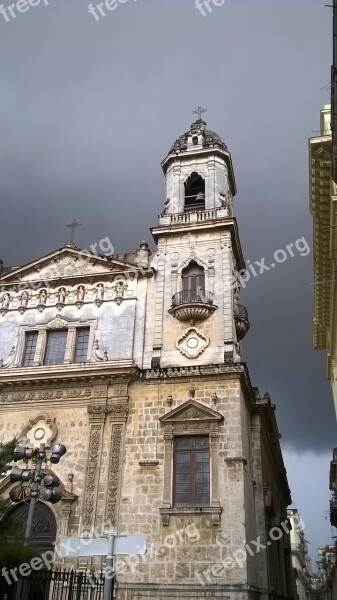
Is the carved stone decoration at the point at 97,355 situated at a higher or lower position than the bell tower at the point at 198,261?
lower

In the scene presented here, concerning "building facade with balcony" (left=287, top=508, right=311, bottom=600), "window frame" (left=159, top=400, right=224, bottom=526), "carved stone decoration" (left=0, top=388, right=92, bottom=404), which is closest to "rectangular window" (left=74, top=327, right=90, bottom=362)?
"carved stone decoration" (left=0, top=388, right=92, bottom=404)

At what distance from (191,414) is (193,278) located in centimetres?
605

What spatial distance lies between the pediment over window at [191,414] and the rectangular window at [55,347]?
526 centimetres

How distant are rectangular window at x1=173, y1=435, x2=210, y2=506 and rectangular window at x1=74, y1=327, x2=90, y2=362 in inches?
206

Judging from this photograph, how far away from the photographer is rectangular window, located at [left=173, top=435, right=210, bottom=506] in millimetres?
17141

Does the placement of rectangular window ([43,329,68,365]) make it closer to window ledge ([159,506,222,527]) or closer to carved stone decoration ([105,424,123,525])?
carved stone decoration ([105,424,123,525])

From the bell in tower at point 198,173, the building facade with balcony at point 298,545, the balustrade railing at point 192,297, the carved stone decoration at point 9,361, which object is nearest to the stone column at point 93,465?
the carved stone decoration at point 9,361

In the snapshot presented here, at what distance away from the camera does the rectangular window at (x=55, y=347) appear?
21.2m

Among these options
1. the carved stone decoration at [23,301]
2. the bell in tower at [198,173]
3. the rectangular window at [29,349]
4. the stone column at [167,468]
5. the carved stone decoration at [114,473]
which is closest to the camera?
the stone column at [167,468]

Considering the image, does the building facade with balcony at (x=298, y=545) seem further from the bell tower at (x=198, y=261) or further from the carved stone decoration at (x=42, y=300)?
the carved stone decoration at (x=42, y=300)

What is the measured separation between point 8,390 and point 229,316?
8.98 meters

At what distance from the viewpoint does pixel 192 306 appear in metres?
20.5

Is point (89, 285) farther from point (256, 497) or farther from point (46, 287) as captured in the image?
point (256, 497)

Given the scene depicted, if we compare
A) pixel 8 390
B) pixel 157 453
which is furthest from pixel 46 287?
pixel 157 453
